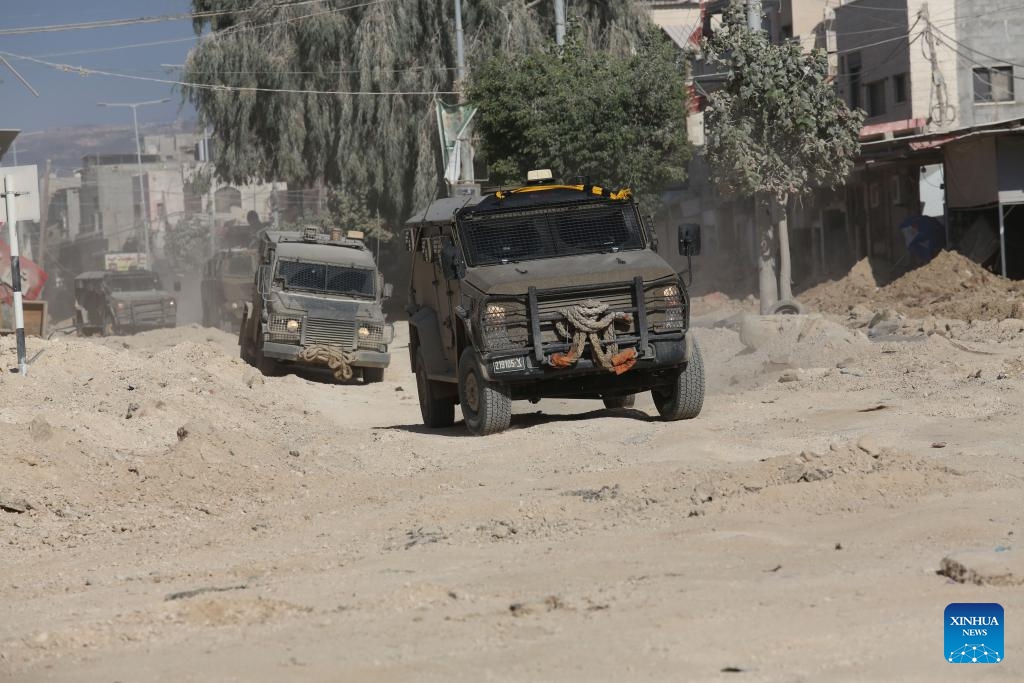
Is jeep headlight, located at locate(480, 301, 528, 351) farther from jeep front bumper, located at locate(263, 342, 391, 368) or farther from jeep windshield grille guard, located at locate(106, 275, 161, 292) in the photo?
jeep windshield grille guard, located at locate(106, 275, 161, 292)

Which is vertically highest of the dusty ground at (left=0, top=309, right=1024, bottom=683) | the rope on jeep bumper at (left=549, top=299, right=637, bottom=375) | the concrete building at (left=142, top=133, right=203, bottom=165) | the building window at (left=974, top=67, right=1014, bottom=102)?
the concrete building at (left=142, top=133, right=203, bottom=165)

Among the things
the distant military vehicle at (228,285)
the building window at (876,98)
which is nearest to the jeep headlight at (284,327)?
the distant military vehicle at (228,285)

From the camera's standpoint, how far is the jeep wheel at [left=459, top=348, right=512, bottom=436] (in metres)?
14.1

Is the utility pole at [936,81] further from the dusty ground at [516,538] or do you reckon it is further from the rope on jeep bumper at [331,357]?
the dusty ground at [516,538]

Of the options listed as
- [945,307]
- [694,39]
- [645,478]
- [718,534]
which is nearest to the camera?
[718,534]

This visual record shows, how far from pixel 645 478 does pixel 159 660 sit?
16.0 ft

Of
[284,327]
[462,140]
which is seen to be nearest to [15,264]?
[284,327]

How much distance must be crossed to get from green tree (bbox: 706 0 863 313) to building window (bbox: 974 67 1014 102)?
11457 mm

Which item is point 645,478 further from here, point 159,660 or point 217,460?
point 159,660

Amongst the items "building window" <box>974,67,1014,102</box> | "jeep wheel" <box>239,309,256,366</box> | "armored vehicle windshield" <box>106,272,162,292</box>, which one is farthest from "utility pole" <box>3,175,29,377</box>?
"building window" <box>974,67,1014,102</box>

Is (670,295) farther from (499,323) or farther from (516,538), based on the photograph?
(516,538)

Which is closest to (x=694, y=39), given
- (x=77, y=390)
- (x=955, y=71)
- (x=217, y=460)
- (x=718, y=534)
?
(x=955, y=71)

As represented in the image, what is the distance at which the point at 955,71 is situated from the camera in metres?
40.8

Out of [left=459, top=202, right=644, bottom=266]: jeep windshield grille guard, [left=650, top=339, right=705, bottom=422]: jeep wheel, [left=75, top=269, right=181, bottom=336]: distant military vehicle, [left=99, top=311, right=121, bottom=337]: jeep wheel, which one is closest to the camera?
[left=650, top=339, right=705, bottom=422]: jeep wheel
